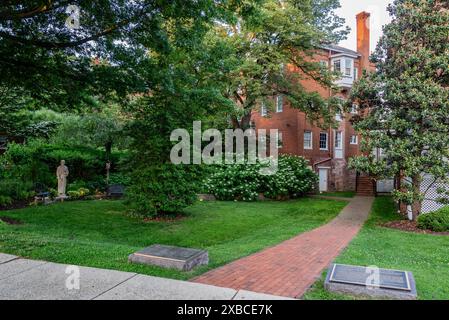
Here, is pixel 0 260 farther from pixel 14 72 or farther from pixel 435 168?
pixel 435 168

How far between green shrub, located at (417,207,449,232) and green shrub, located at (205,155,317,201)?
26.9 ft

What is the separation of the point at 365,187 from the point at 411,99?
13.4m

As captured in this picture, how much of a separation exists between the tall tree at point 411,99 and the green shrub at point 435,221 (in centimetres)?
70

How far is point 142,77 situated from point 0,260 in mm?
4990

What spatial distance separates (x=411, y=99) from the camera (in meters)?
11.4

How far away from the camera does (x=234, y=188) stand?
17375 millimetres

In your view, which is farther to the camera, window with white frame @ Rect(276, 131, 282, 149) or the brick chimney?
the brick chimney

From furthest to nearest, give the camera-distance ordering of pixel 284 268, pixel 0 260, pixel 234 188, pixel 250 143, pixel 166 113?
pixel 250 143 → pixel 234 188 → pixel 166 113 → pixel 284 268 → pixel 0 260

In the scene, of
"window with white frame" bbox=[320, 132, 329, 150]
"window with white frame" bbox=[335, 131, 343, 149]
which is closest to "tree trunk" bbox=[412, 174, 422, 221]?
"window with white frame" bbox=[320, 132, 329, 150]

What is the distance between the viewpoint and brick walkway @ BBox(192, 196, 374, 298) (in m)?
4.79

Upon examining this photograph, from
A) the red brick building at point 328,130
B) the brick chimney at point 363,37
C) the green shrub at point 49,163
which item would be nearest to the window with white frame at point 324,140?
the red brick building at point 328,130

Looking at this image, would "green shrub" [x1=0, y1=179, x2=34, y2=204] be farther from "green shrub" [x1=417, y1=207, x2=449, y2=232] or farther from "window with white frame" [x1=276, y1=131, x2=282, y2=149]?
"window with white frame" [x1=276, y1=131, x2=282, y2=149]
